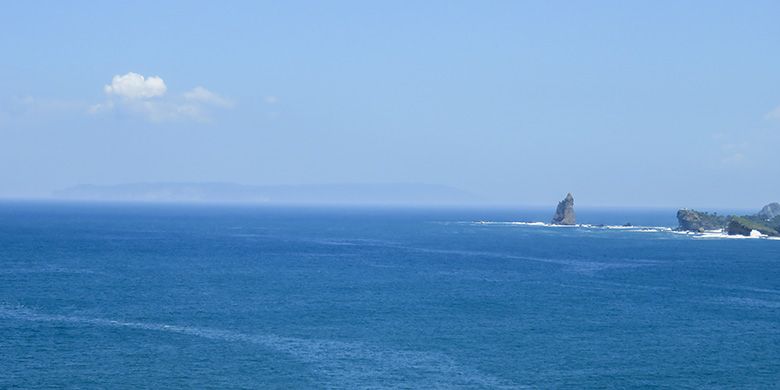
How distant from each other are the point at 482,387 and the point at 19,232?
15514 cm

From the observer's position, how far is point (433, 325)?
7300 cm

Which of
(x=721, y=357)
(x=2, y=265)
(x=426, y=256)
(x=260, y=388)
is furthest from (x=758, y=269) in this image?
(x=2, y=265)

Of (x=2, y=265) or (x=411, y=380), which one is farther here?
(x=2, y=265)

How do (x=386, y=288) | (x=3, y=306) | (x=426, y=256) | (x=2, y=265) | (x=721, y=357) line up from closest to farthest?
(x=721, y=357) < (x=3, y=306) < (x=386, y=288) < (x=2, y=265) < (x=426, y=256)

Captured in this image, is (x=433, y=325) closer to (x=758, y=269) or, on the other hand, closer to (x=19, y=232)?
(x=758, y=269)

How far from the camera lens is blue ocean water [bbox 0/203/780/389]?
185 feet

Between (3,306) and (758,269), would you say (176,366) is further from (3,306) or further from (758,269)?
(758,269)

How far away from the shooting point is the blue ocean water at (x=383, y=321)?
5641 centimetres

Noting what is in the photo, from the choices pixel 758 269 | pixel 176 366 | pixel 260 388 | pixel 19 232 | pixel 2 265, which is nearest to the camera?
pixel 260 388

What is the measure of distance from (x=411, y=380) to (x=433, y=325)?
1823cm

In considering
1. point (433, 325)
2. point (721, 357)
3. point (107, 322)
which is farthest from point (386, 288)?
point (721, 357)

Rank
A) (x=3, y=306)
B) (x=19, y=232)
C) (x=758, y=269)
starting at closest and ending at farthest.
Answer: (x=3, y=306), (x=758, y=269), (x=19, y=232)

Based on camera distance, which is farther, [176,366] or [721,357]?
[721,357]

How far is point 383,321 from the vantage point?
74500mm
